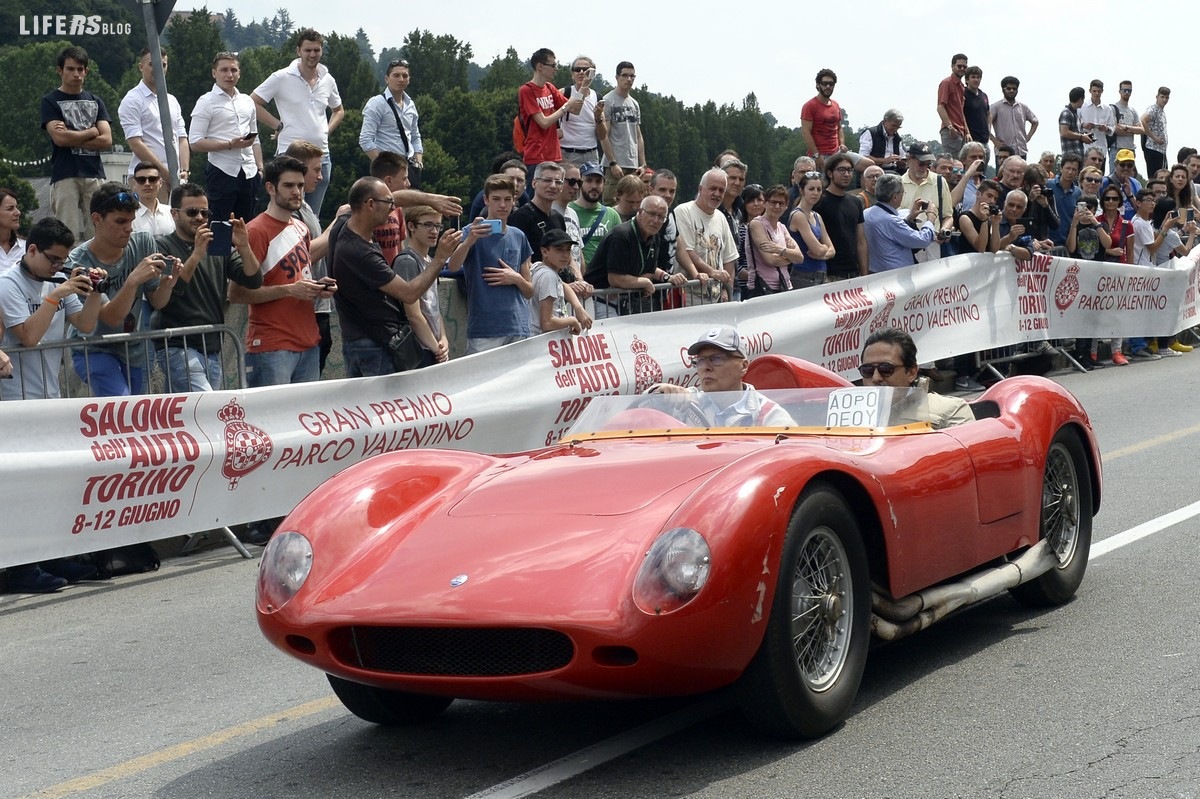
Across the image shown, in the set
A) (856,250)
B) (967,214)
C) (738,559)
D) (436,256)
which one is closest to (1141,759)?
(738,559)

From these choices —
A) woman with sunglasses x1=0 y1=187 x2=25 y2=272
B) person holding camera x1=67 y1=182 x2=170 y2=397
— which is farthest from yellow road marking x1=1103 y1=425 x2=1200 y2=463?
woman with sunglasses x1=0 y1=187 x2=25 y2=272

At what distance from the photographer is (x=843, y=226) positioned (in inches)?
581

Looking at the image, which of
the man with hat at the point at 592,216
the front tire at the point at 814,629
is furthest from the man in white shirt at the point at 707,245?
the front tire at the point at 814,629

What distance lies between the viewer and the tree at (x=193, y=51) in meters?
118

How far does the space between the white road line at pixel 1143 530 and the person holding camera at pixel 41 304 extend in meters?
5.53

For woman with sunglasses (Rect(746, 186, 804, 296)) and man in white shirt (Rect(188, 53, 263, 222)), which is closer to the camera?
man in white shirt (Rect(188, 53, 263, 222))

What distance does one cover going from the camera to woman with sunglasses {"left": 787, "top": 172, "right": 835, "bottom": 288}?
14.2 m

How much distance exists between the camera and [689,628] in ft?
14.1

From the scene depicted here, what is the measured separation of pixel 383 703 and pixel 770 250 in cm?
930

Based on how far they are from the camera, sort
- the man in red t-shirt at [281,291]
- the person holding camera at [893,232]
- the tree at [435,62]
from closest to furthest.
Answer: the man in red t-shirt at [281,291], the person holding camera at [893,232], the tree at [435,62]

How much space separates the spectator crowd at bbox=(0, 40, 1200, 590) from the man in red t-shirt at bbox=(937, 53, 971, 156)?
0.03 meters

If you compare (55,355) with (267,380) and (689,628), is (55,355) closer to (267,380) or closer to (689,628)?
(267,380)

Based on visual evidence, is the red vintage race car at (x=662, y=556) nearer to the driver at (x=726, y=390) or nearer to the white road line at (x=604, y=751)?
the driver at (x=726, y=390)

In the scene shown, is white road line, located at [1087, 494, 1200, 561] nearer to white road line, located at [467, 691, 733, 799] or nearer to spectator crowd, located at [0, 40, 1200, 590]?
white road line, located at [467, 691, 733, 799]
